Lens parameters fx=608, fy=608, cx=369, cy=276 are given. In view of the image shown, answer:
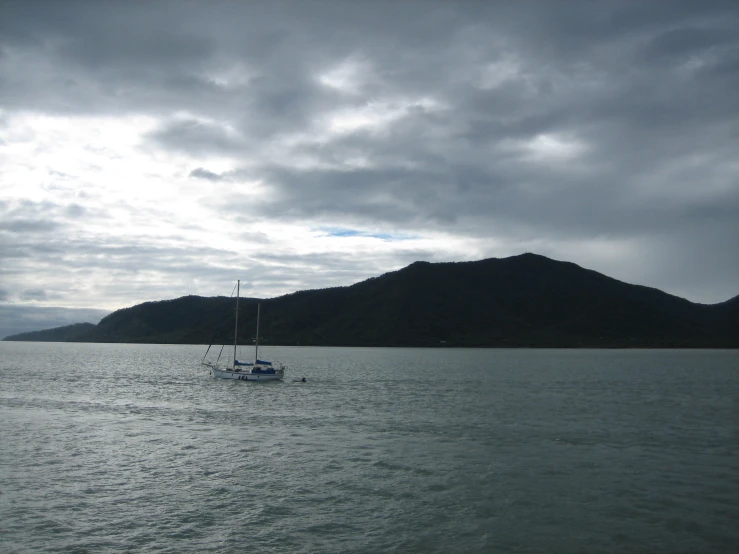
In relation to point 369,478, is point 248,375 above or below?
above

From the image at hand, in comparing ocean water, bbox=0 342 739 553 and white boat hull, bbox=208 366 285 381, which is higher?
white boat hull, bbox=208 366 285 381

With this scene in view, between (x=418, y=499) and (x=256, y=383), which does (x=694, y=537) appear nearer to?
(x=418, y=499)

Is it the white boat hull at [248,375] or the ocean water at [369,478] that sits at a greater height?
the white boat hull at [248,375]

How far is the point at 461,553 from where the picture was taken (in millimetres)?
19797

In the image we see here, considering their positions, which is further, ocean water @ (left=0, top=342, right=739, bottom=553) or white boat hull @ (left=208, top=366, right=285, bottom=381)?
white boat hull @ (left=208, top=366, right=285, bottom=381)

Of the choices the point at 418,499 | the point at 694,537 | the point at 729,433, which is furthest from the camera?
the point at 729,433

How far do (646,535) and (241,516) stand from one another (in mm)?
14814

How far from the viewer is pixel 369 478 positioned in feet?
95.6

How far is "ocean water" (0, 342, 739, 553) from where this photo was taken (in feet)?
69.7

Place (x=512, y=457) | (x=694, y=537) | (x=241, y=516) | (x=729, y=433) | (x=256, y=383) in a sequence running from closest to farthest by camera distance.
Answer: (x=694, y=537) → (x=241, y=516) → (x=512, y=457) → (x=729, y=433) → (x=256, y=383)

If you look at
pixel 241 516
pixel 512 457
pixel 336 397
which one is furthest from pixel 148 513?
pixel 336 397

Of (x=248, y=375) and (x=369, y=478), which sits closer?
(x=369, y=478)

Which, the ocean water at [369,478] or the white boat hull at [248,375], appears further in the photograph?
the white boat hull at [248,375]

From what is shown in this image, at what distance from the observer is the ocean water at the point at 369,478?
69.7 feet
